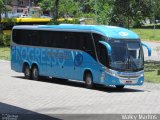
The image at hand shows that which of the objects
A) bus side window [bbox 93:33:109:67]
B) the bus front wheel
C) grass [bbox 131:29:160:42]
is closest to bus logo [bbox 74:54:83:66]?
bus side window [bbox 93:33:109:67]

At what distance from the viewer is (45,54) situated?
26984 mm

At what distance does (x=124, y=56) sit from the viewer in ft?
74.3

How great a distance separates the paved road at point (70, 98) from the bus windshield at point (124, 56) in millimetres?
1013

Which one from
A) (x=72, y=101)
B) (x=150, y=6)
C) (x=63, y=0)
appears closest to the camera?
(x=72, y=101)

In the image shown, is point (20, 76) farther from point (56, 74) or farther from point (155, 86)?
point (155, 86)

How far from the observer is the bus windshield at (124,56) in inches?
887

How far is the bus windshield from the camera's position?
22.5m

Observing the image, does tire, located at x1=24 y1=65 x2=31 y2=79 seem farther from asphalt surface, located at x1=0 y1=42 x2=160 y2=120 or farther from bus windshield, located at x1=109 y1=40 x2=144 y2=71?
bus windshield, located at x1=109 y1=40 x2=144 y2=71

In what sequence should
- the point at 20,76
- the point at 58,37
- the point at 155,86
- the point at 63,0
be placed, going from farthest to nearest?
the point at 63,0
the point at 20,76
the point at 58,37
the point at 155,86

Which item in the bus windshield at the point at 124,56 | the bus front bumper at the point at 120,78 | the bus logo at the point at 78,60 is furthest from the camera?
the bus logo at the point at 78,60

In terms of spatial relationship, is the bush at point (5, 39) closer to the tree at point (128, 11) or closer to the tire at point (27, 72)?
the tree at point (128, 11)

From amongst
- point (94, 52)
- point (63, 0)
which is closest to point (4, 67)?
point (94, 52)

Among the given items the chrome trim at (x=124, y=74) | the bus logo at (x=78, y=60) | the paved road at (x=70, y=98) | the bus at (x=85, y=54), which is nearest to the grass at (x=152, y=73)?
the paved road at (x=70, y=98)

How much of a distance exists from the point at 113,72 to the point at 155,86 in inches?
102
